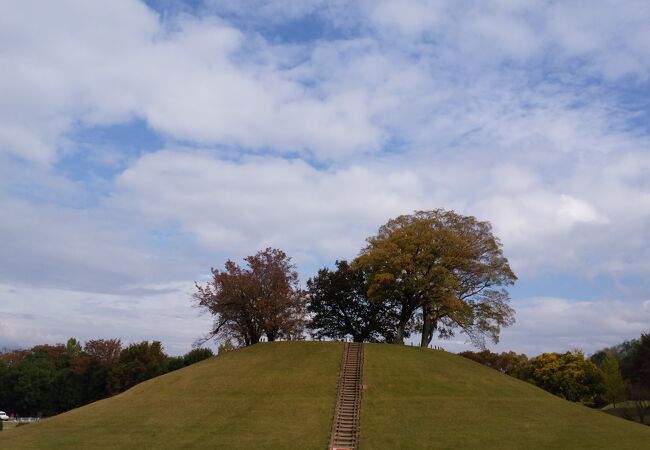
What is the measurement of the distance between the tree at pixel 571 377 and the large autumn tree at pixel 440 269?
1229 inches

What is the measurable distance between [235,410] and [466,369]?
67.6 feet

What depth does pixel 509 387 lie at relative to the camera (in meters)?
45.6

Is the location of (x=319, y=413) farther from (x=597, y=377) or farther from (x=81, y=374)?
(x=81, y=374)

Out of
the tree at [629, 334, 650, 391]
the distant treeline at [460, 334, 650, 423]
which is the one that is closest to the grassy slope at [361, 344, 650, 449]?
the tree at [629, 334, 650, 391]

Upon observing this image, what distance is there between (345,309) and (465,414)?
3384cm

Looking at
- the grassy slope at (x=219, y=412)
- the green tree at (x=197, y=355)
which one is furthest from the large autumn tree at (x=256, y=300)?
the green tree at (x=197, y=355)

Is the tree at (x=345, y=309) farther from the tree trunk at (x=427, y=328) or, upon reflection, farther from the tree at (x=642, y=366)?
the tree at (x=642, y=366)

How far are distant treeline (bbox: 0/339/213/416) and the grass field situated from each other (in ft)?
123

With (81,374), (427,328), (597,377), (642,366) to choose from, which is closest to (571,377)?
(597,377)

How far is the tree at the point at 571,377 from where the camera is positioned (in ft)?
264

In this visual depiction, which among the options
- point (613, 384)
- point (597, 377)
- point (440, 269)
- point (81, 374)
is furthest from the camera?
point (81, 374)

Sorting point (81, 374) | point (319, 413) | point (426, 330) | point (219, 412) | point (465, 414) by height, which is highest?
point (426, 330)

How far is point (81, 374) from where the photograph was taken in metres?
90.8

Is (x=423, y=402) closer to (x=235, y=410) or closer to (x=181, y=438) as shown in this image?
(x=235, y=410)
